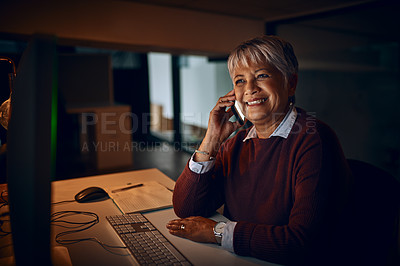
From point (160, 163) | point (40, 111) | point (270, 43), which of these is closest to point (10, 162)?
point (40, 111)

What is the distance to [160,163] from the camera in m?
5.00

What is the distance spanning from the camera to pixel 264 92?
1258mm

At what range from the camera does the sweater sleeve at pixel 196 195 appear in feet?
4.07

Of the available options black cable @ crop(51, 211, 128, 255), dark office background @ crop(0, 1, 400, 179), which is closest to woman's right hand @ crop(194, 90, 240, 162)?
black cable @ crop(51, 211, 128, 255)

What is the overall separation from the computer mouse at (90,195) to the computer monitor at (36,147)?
77 cm

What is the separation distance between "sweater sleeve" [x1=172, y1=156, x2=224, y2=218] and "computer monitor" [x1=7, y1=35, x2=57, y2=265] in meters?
0.67

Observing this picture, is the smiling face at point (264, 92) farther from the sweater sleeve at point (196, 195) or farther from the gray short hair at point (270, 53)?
the sweater sleeve at point (196, 195)

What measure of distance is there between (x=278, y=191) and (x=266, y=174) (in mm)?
83

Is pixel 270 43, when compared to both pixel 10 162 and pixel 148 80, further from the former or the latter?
pixel 148 80

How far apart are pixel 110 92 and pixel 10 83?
4026mm

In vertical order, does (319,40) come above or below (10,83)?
above

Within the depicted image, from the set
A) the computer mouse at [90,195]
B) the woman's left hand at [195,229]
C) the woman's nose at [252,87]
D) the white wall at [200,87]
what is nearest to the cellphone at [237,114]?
the woman's nose at [252,87]

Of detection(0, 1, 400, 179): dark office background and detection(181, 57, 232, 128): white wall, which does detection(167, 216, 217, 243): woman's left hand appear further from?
detection(181, 57, 232, 128): white wall

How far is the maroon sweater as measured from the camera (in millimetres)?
947
